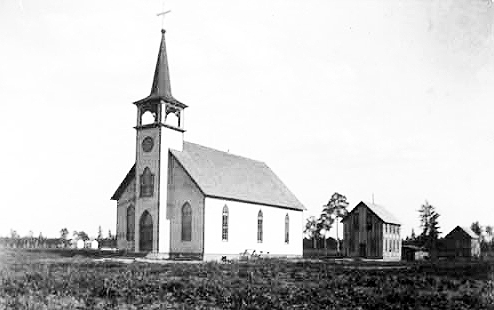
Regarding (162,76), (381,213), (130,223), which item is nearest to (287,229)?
(130,223)

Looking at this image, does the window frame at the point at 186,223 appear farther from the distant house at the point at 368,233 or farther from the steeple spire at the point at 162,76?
the distant house at the point at 368,233

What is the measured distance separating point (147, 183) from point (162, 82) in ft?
25.3

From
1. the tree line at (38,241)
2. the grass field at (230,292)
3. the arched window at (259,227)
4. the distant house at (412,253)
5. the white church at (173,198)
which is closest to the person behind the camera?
the grass field at (230,292)

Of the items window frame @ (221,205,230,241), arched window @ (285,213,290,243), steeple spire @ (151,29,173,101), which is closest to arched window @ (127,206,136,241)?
window frame @ (221,205,230,241)

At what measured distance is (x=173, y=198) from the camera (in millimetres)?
40062

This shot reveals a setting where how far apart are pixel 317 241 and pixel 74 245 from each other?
4508cm

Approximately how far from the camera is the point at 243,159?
53.1 m

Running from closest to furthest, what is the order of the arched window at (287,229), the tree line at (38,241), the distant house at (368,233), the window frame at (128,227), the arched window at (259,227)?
the window frame at (128,227) < the arched window at (259,227) < the arched window at (287,229) < the distant house at (368,233) < the tree line at (38,241)

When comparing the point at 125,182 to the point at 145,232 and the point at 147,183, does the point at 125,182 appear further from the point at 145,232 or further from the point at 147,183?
the point at 145,232

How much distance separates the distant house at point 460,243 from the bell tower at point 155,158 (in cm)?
4899

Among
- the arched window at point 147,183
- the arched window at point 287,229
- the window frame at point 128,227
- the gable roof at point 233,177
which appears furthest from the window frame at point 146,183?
the arched window at point 287,229

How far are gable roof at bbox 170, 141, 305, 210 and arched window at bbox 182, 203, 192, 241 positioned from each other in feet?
6.45

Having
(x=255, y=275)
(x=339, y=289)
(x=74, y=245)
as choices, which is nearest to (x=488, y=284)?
(x=339, y=289)

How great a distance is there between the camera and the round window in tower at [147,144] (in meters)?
40.1
